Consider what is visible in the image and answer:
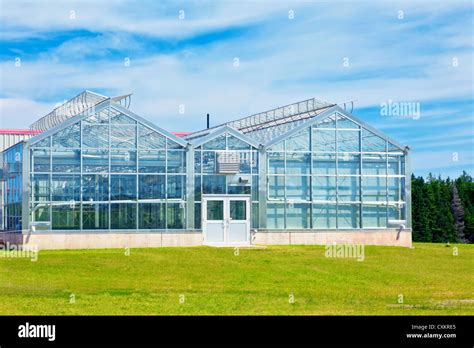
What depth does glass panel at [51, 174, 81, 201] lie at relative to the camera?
135ft

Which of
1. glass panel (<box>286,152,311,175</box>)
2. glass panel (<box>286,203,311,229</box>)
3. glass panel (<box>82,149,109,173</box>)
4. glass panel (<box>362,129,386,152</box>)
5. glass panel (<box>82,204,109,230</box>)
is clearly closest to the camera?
glass panel (<box>82,204,109,230</box>)

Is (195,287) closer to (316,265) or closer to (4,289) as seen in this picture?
(4,289)

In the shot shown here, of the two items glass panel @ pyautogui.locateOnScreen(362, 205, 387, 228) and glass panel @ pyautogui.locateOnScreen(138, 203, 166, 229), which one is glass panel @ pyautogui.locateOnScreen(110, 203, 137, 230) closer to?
glass panel @ pyautogui.locateOnScreen(138, 203, 166, 229)

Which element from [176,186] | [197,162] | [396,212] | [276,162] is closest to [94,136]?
[176,186]

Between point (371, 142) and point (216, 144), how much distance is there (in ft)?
28.7

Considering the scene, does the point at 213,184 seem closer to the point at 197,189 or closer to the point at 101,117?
the point at 197,189

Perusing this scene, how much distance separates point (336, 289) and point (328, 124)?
66.3ft

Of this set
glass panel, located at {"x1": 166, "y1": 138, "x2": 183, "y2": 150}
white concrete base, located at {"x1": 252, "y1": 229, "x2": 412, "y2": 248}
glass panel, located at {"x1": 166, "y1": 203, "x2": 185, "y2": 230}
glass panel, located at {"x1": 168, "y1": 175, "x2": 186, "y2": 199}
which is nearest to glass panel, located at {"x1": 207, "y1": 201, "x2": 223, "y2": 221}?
glass panel, located at {"x1": 166, "y1": 203, "x2": 185, "y2": 230}

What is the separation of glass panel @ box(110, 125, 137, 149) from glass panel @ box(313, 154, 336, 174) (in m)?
9.69

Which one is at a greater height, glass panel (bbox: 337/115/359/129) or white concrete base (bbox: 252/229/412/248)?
glass panel (bbox: 337/115/359/129)

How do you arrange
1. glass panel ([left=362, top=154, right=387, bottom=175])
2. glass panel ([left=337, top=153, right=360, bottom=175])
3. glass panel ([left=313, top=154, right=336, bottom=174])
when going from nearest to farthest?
glass panel ([left=313, top=154, right=336, bottom=174]) < glass panel ([left=337, top=153, right=360, bottom=175]) < glass panel ([left=362, top=154, right=387, bottom=175])

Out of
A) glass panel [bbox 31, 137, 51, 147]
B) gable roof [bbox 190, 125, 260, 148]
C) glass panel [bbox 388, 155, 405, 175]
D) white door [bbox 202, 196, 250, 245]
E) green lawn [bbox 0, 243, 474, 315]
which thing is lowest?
green lawn [bbox 0, 243, 474, 315]

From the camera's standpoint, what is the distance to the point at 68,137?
41719 mm

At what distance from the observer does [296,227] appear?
45.2m
